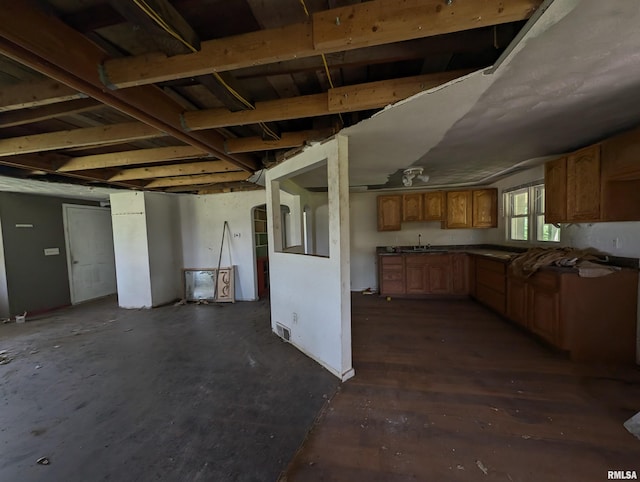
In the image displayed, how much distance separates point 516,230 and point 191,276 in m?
6.29

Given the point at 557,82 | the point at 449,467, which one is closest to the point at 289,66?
the point at 557,82

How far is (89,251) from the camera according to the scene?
5664 millimetres

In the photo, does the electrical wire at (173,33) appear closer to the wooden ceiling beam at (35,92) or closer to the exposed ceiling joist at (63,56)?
the exposed ceiling joist at (63,56)

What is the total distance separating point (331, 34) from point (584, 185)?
10.2 ft

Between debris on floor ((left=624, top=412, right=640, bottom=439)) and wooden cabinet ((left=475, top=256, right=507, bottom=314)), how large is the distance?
2064 millimetres

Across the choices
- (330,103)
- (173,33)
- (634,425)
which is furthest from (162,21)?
(634,425)

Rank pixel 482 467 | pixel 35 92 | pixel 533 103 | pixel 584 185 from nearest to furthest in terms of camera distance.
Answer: pixel 482 467 < pixel 35 92 < pixel 533 103 < pixel 584 185

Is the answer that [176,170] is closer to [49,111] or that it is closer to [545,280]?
[49,111]

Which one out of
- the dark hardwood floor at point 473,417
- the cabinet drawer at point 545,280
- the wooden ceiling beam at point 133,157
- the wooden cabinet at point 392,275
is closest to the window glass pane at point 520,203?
the cabinet drawer at point 545,280

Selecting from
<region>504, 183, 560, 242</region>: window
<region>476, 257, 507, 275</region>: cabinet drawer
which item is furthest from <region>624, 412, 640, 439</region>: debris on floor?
<region>504, 183, 560, 242</region>: window

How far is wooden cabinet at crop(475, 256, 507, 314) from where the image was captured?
12.5ft

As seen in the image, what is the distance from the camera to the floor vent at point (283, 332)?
129 inches

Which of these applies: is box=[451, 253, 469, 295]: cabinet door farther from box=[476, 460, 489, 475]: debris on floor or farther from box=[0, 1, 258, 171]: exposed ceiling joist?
box=[0, 1, 258, 171]: exposed ceiling joist

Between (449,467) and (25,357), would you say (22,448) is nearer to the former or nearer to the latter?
(25,357)
